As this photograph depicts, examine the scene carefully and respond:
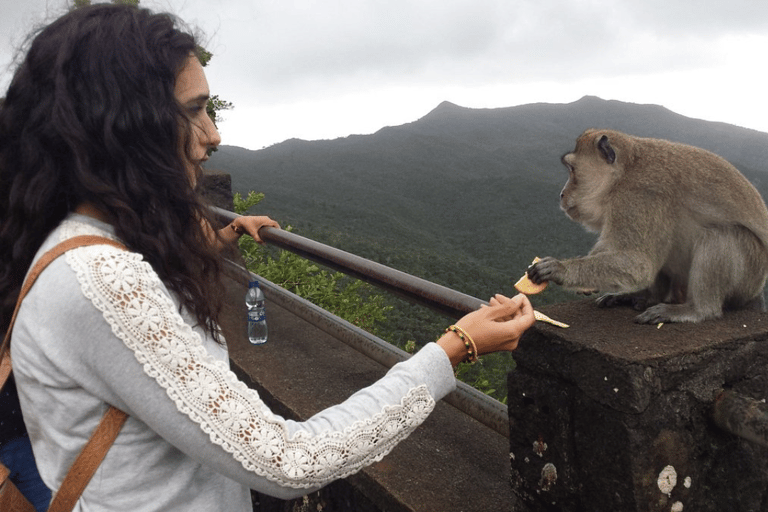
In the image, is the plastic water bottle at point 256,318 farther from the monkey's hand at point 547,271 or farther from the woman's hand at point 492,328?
the woman's hand at point 492,328

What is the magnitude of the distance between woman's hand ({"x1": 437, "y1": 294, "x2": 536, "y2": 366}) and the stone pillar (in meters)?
0.07

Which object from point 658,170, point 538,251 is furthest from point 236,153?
point 658,170

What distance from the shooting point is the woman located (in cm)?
78

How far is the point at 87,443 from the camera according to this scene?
2.79ft

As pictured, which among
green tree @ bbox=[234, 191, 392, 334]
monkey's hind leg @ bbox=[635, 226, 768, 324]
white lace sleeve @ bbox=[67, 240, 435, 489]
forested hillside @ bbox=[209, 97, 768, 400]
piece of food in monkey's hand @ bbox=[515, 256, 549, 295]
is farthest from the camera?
forested hillside @ bbox=[209, 97, 768, 400]

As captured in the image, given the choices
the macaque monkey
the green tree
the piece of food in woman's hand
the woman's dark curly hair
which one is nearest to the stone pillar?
the piece of food in woman's hand

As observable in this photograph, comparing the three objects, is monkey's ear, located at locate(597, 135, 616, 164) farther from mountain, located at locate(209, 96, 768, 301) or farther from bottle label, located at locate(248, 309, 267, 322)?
mountain, located at locate(209, 96, 768, 301)

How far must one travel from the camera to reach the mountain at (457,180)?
1952 centimetres

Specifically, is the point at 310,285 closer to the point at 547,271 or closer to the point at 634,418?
the point at 547,271

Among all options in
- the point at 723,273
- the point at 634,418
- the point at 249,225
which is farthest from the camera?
the point at 249,225

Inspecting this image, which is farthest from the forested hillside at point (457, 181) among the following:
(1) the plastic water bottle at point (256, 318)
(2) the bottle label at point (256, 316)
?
(2) the bottle label at point (256, 316)

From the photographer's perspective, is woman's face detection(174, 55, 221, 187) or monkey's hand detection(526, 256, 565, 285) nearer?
woman's face detection(174, 55, 221, 187)

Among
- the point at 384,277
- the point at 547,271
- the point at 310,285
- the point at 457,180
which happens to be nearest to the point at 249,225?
the point at 384,277

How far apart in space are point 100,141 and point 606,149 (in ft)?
5.57
